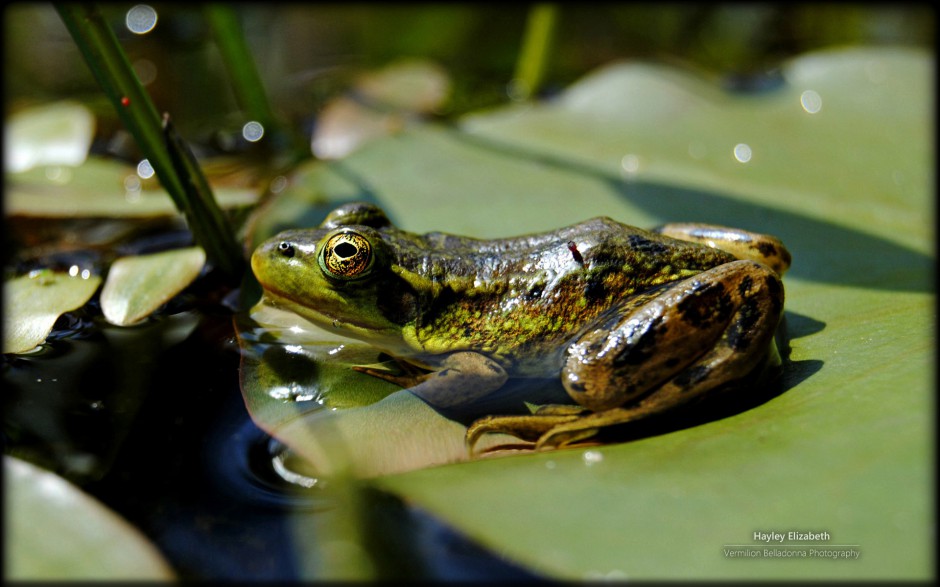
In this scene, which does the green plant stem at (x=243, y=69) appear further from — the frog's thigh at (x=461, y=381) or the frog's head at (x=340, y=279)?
the frog's thigh at (x=461, y=381)

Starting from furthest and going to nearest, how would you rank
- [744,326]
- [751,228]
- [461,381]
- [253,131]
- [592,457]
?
[253,131] → [751,228] → [461,381] → [744,326] → [592,457]

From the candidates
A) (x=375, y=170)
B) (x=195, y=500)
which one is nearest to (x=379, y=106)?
(x=375, y=170)

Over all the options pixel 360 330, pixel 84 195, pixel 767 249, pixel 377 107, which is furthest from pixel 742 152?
pixel 84 195

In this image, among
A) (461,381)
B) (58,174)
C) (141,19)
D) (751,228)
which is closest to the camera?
(461,381)

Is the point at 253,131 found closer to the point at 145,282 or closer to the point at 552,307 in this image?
the point at 145,282

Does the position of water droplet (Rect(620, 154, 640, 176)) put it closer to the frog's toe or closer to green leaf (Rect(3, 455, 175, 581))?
the frog's toe

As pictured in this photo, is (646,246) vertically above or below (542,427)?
above

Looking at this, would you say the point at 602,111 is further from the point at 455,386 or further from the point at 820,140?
the point at 455,386
